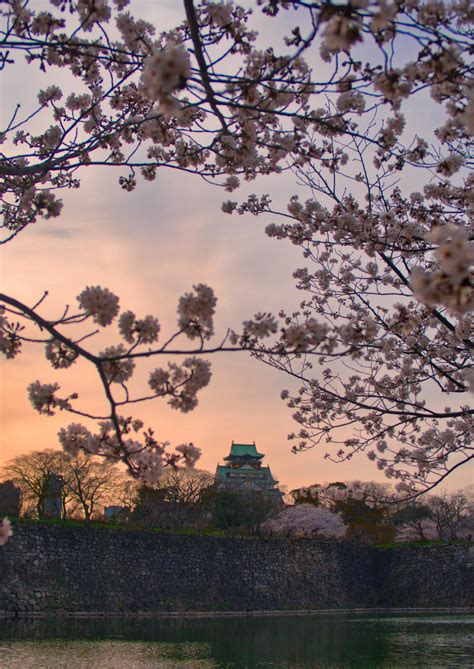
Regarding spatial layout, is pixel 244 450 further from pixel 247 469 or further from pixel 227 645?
pixel 227 645

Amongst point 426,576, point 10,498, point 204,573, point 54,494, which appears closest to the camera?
point 204,573

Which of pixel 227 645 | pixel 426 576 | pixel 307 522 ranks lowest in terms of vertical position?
pixel 227 645

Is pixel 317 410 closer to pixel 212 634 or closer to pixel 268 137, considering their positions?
pixel 268 137

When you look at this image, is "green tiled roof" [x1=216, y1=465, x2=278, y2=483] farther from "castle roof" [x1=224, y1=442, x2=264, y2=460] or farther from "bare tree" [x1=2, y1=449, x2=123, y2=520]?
"bare tree" [x1=2, y1=449, x2=123, y2=520]

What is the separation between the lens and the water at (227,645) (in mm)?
9930

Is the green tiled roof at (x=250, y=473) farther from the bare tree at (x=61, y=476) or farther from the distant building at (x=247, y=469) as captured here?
the bare tree at (x=61, y=476)

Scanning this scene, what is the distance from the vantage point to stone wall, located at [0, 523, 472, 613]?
1808cm

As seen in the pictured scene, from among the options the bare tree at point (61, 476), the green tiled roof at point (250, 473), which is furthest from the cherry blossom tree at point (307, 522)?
the green tiled roof at point (250, 473)

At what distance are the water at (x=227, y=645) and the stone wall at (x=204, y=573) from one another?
5.65 ft

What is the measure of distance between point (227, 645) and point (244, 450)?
151 feet

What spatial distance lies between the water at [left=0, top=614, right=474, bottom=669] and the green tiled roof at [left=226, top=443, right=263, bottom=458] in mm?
39929

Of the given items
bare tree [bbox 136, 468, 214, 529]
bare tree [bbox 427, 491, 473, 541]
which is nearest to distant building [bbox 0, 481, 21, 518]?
bare tree [bbox 136, 468, 214, 529]

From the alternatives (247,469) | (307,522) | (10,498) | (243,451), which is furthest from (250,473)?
(10,498)

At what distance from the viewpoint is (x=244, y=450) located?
5800cm
